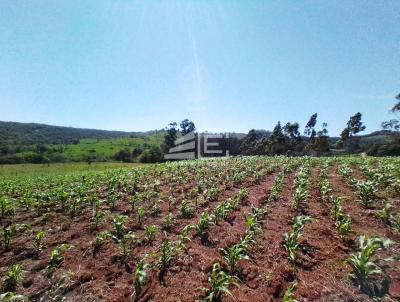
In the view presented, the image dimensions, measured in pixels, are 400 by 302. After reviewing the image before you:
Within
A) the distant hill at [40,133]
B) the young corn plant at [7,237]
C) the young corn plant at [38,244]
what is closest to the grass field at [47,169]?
the young corn plant at [7,237]

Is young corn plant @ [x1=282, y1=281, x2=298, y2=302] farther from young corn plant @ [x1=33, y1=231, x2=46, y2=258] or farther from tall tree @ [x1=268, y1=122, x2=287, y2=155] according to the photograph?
tall tree @ [x1=268, y1=122, x2=287, y2=155]

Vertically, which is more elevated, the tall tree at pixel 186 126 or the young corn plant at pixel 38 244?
the tall tree at pixel 186 126

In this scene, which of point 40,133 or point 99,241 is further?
point 40,133

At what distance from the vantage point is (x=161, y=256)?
18.5 ft

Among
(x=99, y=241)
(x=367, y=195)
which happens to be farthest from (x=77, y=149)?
(x=367, y=195)

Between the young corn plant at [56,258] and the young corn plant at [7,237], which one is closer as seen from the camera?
the young corn plant at [56,258]

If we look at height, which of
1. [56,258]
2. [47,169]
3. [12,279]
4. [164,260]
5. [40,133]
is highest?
[40,133]

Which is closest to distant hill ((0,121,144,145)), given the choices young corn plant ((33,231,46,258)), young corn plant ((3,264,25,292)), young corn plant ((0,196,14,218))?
young corn plant ((0,196,14,218))

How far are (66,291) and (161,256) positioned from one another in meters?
1.79

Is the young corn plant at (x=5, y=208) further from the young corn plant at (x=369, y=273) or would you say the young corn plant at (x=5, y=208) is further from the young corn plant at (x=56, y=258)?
the young corn plant at (x=369, y=273)

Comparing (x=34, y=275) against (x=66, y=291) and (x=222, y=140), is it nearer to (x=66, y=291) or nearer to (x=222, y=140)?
(x=66, y=291)
